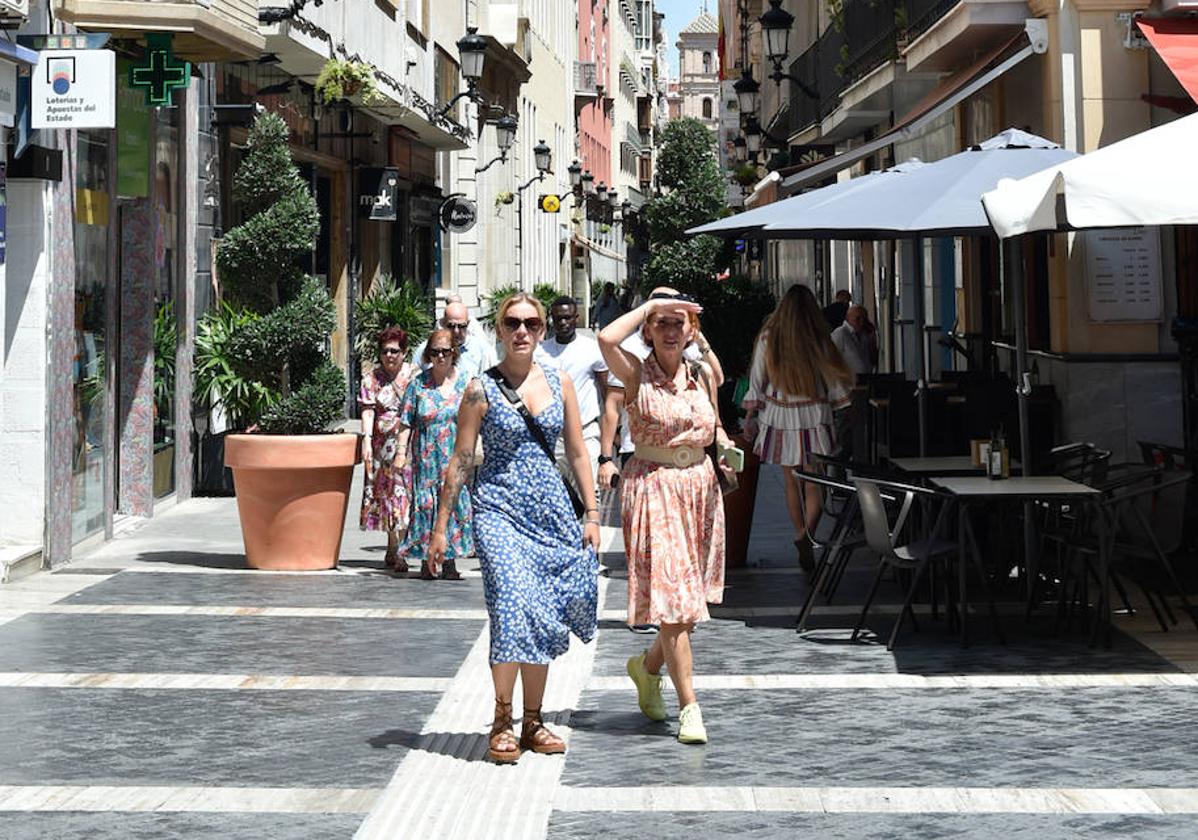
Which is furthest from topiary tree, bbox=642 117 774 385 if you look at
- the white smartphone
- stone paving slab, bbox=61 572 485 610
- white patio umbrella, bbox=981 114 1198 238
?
the white smartphone

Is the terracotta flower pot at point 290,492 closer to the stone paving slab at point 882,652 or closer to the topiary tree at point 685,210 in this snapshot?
the stone paving slab at point 882,652

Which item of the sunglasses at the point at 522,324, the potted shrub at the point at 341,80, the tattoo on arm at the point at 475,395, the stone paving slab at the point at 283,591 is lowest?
the stone paving slab at the point at 283,591

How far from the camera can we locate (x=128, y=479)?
16578 mm

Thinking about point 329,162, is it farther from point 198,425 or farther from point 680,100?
point 680,100

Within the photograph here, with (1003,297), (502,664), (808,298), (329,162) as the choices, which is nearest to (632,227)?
(329,162)

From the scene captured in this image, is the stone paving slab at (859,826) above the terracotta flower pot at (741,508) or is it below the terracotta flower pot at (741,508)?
below

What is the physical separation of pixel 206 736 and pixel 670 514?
6.54 ft

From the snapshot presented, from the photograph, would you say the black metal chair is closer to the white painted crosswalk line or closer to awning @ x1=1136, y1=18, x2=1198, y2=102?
the white painted crosswalk line

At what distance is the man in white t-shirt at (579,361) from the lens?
1359cm

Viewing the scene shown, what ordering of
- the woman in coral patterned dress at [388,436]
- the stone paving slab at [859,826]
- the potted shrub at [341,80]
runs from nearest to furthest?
the stone paving slab at [859,826]
the woman in coral patterned dress at [388,436]
the potted shrub at [341,80]

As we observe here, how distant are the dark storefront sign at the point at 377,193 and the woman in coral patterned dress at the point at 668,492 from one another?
63.1 ft

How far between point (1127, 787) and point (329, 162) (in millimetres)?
19810

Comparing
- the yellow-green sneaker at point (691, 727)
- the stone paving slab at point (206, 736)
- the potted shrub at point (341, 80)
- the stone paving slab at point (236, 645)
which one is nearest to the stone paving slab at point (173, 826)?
the stone paving slab at point (206, 736)

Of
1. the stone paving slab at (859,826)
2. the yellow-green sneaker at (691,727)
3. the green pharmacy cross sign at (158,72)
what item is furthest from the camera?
the green pharmacy cross sign at (158,72)
